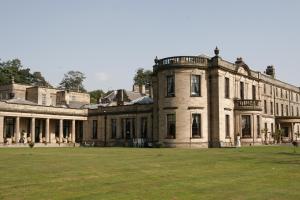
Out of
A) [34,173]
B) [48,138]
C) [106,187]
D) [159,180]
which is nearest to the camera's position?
[106,187]

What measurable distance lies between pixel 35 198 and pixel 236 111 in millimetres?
38320

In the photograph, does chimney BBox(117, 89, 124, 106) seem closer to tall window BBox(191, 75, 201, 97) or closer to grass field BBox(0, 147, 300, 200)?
tall window BBox(191, 75, 201, 97)

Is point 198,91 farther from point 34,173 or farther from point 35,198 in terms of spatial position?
point 35,198

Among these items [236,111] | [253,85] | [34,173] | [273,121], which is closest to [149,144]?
[236,111]

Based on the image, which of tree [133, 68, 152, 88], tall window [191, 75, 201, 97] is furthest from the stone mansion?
tree [133, 68, 152, 88]

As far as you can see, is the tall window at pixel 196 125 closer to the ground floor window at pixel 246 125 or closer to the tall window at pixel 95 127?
the ground floor window at pixel 246 125

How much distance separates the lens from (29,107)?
2124 inches

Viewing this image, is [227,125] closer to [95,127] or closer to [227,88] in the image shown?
[227,88]

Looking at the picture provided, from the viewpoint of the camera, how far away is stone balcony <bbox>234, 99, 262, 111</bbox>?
4531cm

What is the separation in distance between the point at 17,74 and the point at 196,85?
82.7m

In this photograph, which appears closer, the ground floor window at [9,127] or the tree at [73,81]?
the ground floor window at [9,127]

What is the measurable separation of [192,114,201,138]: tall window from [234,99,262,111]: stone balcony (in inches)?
230

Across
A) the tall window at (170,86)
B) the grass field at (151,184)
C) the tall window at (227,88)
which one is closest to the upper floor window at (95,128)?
the tall window at (170,86)

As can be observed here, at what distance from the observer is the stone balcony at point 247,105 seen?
45.3 metres
